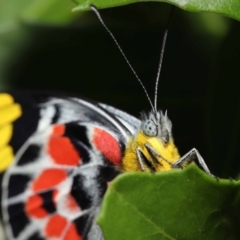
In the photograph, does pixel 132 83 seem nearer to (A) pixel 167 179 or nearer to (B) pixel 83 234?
(B) pixel 83 234

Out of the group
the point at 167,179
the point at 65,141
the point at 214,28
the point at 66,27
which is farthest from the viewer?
the point at 66,27

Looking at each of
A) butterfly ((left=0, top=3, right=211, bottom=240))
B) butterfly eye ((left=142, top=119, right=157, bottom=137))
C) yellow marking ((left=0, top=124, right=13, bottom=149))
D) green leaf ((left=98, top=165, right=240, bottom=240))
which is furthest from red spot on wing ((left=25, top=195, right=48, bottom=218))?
green leaf ((left=98, top=165, right=240, bottom=240))

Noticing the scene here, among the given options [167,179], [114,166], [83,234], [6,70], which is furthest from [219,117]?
[6,70]

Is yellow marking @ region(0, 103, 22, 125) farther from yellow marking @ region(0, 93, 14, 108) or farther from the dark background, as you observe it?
the dark background

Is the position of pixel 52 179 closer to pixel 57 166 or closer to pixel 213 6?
pixel 57 166

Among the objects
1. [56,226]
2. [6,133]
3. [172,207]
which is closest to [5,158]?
[6,133]

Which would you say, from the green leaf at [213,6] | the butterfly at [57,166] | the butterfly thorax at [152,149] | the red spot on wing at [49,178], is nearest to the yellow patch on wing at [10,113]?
the butterfly at [57,166]
